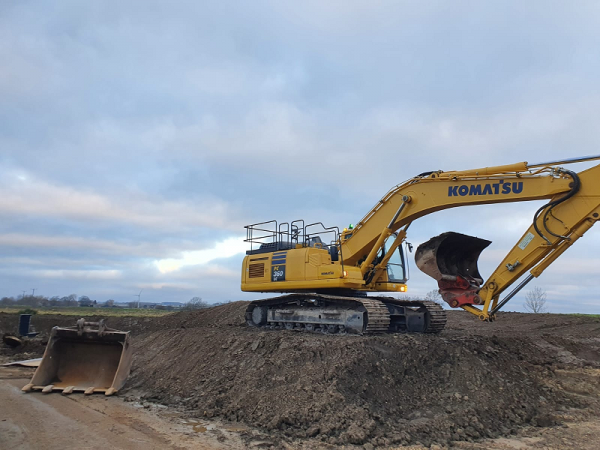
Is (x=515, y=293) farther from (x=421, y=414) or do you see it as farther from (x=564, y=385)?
(x=421, y=414)

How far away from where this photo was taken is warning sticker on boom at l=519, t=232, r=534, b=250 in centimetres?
856

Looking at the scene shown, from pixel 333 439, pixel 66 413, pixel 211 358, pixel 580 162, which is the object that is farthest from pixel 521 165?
pixel 66 413

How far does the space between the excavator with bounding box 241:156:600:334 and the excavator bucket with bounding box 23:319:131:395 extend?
4352 millimetres

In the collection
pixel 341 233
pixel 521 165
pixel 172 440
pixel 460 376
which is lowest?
pixel 172 440

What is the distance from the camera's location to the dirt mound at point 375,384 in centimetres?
632

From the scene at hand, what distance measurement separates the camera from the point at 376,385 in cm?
738

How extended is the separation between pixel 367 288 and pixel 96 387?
651 centimetres

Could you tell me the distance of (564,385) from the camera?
27.3 feet

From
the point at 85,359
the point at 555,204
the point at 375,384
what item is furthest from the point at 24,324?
the point at 555,204

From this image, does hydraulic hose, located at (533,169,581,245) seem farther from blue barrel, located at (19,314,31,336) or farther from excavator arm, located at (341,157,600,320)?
blue barrel, located at (19,314,31,336)

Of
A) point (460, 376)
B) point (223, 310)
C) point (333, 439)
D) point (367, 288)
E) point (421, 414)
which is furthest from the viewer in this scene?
point (223, 310)

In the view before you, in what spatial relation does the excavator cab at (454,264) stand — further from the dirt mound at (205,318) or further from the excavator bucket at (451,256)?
the dirt mound at (205,318)

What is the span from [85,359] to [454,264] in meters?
8.54

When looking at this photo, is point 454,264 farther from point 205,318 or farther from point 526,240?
point 205,318
